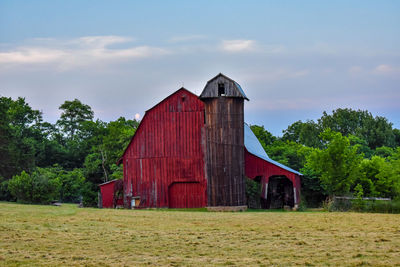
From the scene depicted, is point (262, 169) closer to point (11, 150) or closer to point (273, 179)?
point (273, 179)

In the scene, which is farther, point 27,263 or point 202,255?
point 202,255

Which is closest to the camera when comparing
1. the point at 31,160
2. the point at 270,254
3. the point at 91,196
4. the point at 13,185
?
the point at 270,254

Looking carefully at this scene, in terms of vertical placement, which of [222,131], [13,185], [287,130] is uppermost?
[287,130]

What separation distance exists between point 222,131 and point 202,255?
24761 millimetres

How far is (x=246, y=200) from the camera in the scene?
43.3 m

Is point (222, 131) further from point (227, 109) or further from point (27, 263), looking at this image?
point (27, 263)

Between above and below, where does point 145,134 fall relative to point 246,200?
above

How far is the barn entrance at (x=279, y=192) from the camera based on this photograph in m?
47.1

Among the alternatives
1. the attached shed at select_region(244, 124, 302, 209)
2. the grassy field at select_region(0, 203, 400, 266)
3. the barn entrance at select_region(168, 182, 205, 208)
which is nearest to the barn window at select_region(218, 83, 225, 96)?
the attached shed at select_region(244, 124, 302, 209)

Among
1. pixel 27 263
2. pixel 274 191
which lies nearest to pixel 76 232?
pixel 27 263

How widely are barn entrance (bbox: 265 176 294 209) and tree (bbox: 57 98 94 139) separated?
2020 inches

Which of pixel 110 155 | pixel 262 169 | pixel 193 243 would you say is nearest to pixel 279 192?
pixel 262 169

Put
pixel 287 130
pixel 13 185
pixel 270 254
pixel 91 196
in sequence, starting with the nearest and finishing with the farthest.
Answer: pixel 270 254 → pixel 13 185 → pixel 91 196 → pixel 287 130

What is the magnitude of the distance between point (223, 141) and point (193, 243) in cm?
2218
